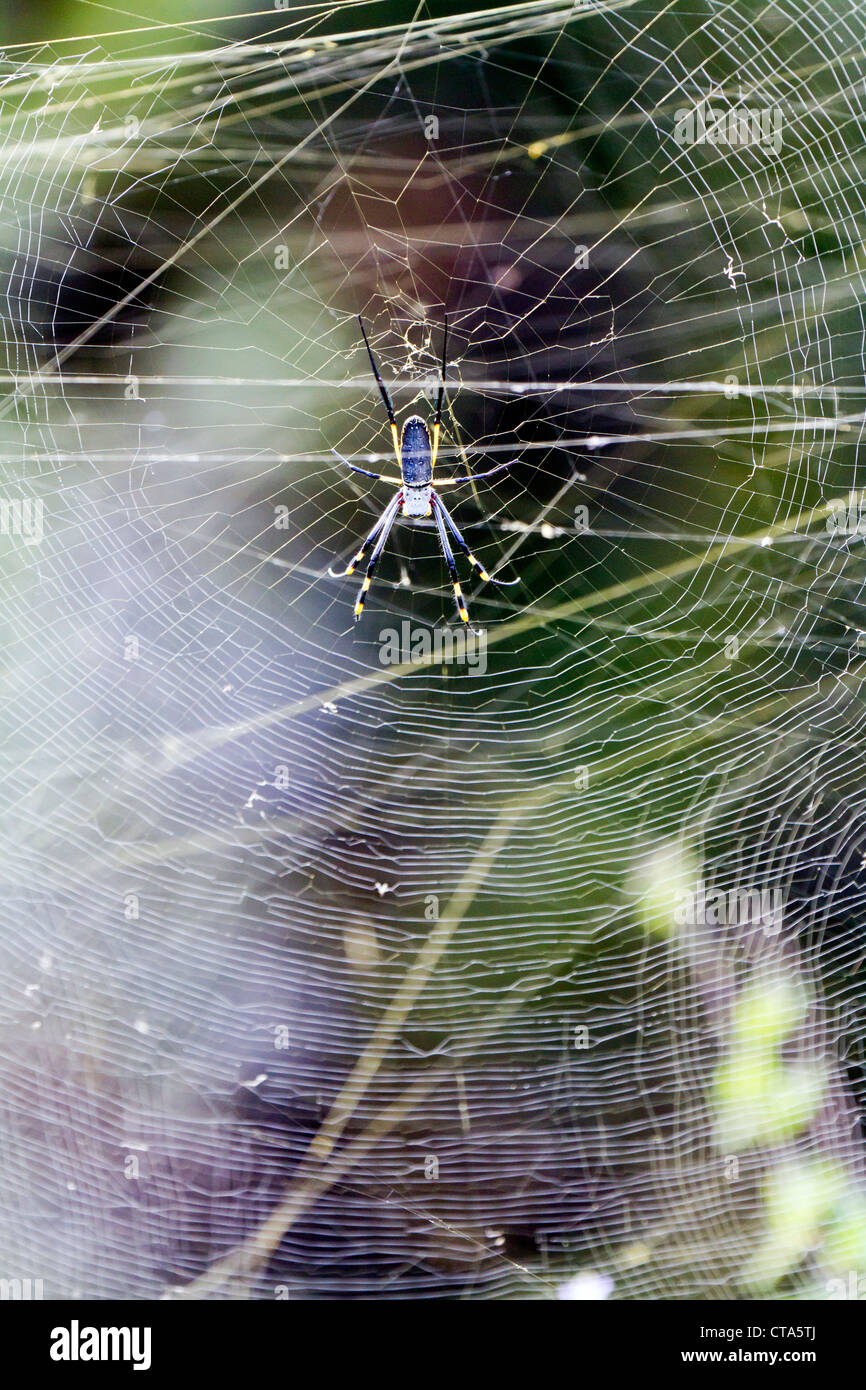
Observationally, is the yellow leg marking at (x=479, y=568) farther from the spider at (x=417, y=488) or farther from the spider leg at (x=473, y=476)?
the spider leg at (x=473, y=476)

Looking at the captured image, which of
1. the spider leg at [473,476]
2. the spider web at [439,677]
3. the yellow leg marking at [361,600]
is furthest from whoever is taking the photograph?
the yellow leg marking at [361,600]

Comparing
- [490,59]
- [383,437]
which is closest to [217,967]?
[383,437]

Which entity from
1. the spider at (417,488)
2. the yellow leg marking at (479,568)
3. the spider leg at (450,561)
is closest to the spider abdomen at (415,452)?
the spider at (417,488)

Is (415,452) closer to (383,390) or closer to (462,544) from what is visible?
(383,390)

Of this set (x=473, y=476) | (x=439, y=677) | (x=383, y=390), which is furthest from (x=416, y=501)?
(x=439, y=677)

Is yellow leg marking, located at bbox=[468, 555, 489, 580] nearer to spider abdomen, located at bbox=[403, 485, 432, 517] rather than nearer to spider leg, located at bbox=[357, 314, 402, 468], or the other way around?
spider abdomen, located at bbox=[403, 485, 432, 517]

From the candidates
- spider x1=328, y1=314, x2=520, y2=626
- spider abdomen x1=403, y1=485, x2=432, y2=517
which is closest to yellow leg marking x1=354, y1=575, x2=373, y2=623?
spider x1=328, y1=314, x2=520, y2=626
